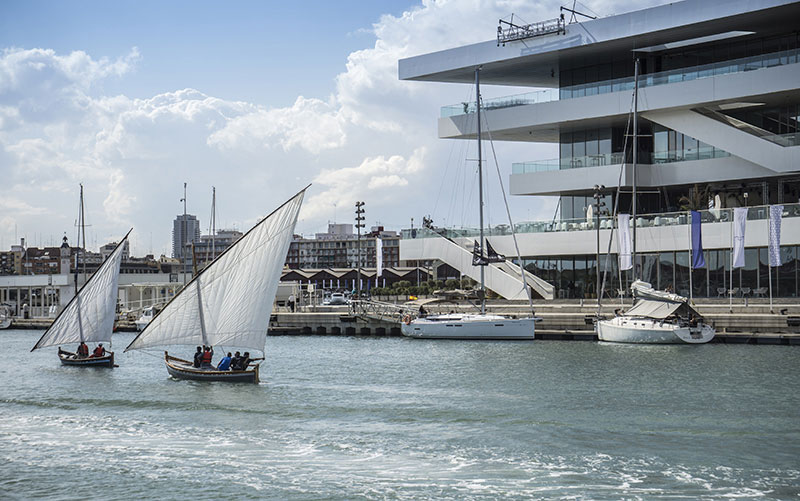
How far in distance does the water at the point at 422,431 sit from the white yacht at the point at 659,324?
606cm

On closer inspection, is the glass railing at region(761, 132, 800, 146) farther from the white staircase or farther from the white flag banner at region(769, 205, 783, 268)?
the white staircase

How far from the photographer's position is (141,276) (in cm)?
11456

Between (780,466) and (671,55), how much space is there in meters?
57.1

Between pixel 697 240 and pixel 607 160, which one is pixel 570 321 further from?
pixel 607 160

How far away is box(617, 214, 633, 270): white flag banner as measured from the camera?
2648 inches

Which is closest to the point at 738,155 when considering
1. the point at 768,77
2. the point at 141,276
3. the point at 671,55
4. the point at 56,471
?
the point at 768,77

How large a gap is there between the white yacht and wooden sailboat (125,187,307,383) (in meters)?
24.7

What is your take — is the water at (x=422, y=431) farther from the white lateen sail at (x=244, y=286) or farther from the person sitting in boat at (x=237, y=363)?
the white lateen sail at (x=244, y=286)

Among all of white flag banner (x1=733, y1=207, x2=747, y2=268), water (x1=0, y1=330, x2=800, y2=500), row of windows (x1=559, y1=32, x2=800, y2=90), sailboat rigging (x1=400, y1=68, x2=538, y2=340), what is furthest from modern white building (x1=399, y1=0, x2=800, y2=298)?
water (x1=0, y1=330, x2=800, y2=500)

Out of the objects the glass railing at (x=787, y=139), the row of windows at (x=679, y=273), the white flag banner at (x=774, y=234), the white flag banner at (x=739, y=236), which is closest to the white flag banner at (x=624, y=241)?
the row of windows at (x=679, y=273)

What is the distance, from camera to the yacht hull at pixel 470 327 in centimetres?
6256

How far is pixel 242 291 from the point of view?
41438 millimetres

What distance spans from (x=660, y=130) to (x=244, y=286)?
1826 inches

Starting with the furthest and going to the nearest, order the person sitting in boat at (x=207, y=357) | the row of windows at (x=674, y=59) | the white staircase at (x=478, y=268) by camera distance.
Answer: the white staircase at (x=478, y=268) → the row of windows at (x=674, y=59) → the person sitting in boat at (x=207, y=357)
